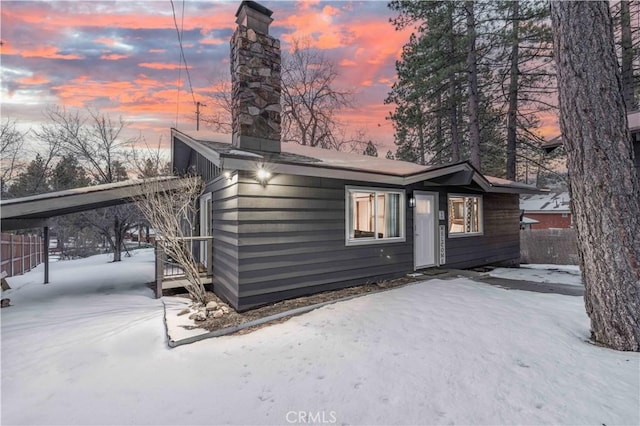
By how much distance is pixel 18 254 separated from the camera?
10.0 meters

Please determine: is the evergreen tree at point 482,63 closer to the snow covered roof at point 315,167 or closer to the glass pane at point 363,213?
the snow covered roof at point 315,167

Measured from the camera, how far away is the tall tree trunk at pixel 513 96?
1100cm

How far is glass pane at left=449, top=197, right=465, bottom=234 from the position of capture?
785 cm

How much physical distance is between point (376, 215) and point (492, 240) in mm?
4787

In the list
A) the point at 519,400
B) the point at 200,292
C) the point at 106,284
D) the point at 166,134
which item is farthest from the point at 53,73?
the point at 519,400

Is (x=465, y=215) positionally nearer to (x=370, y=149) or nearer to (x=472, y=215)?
(x=472, y=215)

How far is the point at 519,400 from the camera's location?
2.29 meters

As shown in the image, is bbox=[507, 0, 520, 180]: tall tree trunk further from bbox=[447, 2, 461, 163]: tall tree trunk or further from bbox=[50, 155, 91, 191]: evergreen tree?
bbox=[50, 155, 91, 191]: evergreen tree

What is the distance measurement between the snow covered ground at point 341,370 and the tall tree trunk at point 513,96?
10.4 metres

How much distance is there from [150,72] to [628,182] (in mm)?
11161

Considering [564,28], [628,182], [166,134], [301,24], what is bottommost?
[628,182]

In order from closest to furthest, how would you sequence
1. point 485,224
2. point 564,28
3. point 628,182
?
point 628,182
point 564,28
point 485,224

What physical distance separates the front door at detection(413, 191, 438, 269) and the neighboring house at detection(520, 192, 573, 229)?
66.9ft

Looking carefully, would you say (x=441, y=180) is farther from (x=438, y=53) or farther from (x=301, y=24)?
(x=438, y=53)
